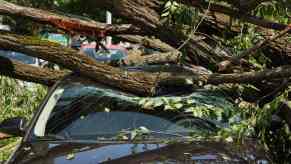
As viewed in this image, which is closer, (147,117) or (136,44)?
(147,117)

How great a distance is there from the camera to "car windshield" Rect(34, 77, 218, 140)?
4.54 m

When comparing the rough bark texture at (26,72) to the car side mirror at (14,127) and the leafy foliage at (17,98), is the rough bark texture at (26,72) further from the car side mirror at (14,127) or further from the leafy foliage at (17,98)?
the car side mirror at (14,127)

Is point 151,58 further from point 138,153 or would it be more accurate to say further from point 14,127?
point 138,153

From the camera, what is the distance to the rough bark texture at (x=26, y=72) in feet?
24.1

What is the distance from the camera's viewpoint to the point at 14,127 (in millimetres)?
5074

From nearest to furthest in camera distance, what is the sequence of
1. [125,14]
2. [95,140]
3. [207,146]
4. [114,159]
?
[114,159]
[207,146]
[95,140]
[125,14]

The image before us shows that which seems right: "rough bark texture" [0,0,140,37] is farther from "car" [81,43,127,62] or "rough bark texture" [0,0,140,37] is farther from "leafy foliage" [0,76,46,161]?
"leafy foliage" [0,76,46,161]

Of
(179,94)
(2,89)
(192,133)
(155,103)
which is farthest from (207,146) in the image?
(2,89)

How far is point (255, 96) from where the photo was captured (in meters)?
5.71

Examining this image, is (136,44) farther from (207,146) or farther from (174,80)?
(207,146)

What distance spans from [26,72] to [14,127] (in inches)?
92.9

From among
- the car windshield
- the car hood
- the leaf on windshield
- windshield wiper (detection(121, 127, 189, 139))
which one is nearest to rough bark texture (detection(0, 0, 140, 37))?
the car windshield

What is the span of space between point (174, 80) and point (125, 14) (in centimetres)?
169

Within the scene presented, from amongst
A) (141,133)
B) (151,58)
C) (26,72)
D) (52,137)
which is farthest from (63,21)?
(141,133)
